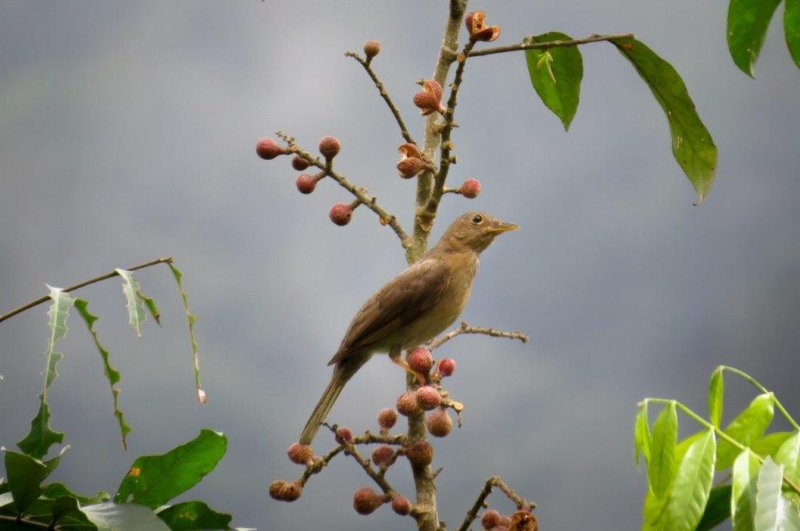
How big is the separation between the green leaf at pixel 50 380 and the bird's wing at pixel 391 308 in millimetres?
991

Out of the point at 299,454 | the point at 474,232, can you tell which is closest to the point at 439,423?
the point at 299,454

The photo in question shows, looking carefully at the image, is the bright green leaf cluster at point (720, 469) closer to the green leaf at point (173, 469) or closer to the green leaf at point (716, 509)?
the green leaf at point (716, 509)

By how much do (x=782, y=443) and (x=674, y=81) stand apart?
2.92ft

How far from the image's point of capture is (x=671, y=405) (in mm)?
1512

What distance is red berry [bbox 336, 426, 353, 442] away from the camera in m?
1.87

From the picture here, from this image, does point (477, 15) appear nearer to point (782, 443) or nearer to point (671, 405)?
point (671, 405)

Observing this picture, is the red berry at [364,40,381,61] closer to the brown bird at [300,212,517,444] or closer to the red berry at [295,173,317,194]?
the red berry at [295,173,317,194]

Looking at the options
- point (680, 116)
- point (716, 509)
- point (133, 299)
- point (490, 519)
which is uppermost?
point (680, 116)

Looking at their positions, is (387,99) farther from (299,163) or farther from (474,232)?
(474,232)

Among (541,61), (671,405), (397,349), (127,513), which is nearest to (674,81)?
(541,61)

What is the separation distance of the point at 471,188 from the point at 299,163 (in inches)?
15.5

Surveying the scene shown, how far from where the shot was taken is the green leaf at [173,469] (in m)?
1.63

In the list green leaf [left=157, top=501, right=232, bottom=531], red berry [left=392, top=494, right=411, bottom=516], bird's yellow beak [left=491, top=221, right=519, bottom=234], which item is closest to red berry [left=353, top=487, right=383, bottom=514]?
red berry [left=392, top=494, right=411, bottom=516]

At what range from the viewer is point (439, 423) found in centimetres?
187
